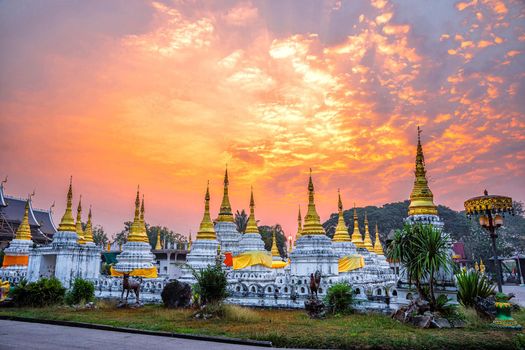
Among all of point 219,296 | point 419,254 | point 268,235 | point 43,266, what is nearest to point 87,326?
point 219,296

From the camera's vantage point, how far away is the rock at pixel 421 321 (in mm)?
14375

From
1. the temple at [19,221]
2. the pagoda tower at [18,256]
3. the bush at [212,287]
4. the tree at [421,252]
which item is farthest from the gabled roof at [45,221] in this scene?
the tree at [421,252]

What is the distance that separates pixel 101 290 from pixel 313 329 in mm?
18113

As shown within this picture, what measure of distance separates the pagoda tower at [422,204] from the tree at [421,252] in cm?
499

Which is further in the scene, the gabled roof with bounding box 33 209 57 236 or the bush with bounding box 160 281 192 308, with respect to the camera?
the gabled roof with bounding box 33 209 57 236

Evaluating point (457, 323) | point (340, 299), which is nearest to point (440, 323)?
point (457, 323)

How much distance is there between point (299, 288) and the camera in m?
22.3

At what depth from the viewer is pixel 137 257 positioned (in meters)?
33.3

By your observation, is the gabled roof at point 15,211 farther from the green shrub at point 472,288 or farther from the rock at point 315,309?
the green shrub at point 472,288

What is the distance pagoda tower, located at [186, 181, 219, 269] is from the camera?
30812 millimetres

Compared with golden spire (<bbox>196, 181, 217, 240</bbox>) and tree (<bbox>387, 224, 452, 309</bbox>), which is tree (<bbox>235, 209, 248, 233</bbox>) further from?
tree (<bbox>387, 224, 452, 309</bbox>)

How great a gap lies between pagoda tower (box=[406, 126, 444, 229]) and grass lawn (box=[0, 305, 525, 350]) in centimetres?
588

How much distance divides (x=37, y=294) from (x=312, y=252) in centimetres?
1617

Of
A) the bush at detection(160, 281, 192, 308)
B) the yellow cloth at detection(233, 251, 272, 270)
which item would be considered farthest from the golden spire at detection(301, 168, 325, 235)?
the bush at detection(160, 281, 192, 308)
